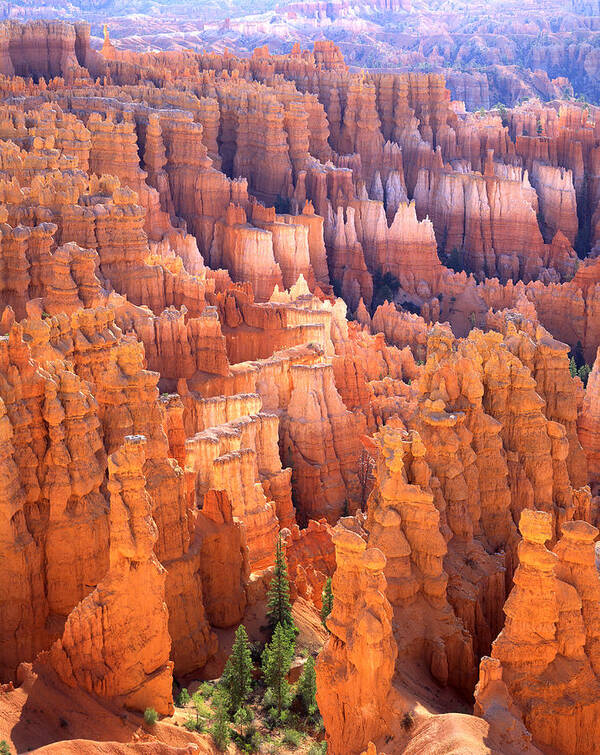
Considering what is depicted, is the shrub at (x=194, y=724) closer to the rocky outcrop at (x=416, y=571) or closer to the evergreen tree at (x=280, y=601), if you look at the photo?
the rocky outcrop at (x=416, y=571)

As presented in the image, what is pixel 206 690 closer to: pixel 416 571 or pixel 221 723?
pixel 221 723

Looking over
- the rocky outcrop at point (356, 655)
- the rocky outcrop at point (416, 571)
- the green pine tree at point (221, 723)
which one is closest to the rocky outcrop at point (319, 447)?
the green pine tree at point (221, 723)

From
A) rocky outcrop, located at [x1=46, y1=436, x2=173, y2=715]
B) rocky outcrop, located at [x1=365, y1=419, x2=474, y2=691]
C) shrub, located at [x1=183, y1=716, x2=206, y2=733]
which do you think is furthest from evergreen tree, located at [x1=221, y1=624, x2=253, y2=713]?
rocky outcrop, located at [x1=365, y1=419, x2=474, y2=691]

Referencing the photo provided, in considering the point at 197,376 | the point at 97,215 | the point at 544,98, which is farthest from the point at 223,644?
the point at 544,98

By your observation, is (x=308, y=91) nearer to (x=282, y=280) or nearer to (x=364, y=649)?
(x=282, y=280)

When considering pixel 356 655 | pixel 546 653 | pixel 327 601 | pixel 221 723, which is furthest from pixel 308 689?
pixel 546 653

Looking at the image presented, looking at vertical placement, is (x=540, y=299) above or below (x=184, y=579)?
below

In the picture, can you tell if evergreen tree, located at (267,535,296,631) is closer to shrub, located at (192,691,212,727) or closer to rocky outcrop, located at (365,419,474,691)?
shrub, located at (192,691,212,727)
